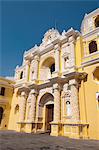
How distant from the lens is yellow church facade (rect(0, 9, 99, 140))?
10445 millimetres

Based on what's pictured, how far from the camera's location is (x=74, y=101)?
436 inches

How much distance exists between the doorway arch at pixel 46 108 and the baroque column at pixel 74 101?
361 cm

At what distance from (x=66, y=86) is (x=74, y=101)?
1740 millimetres

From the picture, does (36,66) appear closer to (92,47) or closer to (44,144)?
(92,47)

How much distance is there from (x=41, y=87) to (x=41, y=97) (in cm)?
99

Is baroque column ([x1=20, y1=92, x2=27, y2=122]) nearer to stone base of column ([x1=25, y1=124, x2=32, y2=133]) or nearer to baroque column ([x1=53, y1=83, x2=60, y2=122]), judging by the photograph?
A: stone base of column ([x1=25, y1=124, x2=32, y2=133])

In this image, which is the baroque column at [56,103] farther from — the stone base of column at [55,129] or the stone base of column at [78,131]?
the stone base of column at [78,131]

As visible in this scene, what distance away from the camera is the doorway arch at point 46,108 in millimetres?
14577

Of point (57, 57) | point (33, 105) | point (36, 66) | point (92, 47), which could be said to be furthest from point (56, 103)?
point (36, 66)

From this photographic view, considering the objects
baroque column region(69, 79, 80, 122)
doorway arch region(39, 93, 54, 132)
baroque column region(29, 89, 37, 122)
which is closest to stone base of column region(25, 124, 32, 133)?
baroque column region(29, 89, 37, 122)

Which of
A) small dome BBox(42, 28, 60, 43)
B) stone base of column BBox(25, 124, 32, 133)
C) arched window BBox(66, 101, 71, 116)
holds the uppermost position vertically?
small dome BBox(42, 28, 60, 43)

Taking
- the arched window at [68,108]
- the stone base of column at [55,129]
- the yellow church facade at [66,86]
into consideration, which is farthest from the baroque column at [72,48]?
the stone base of column at [55,129]

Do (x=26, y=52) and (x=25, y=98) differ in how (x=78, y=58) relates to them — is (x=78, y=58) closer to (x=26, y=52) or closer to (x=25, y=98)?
(x=25, y=98)

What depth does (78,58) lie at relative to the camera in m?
12.4
